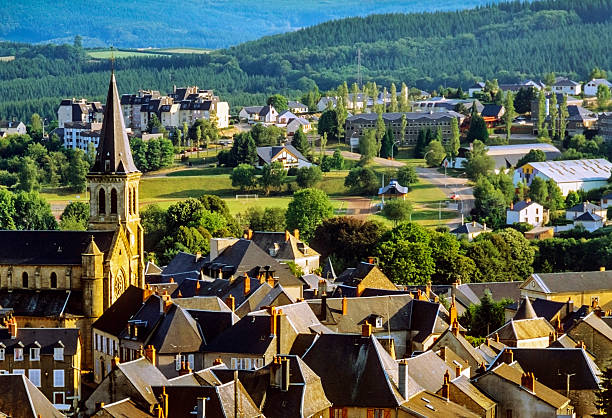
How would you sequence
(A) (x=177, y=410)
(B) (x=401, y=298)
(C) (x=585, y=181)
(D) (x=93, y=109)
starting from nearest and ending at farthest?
1. (A) (x=177, y=410)
2. (B) (x=401, y=298)
3. (C) (x=585, y=181)
4. (D) (x=93, y=109)

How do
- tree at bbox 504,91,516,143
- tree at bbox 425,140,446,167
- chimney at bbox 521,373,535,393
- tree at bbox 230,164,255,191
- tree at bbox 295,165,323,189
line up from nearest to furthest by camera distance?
chimney at bbox 521,373,535,393 < tree at bbox 295,165,323,189 < tree at bbox 230,164,255,191 < tree at bbox 425,140,446,167 < tree at bbox 504,91,516,143

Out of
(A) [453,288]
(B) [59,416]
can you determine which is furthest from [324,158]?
(B) [59,416]

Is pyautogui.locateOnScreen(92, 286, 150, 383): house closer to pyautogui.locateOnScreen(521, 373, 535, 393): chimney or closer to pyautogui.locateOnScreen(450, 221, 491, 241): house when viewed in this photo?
pyautogui.locateOnScreen(521, 373, 535, 393): chimney

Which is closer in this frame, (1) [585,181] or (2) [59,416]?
(2) [59,416]

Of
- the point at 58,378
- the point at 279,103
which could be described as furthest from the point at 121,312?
the point at 279,103

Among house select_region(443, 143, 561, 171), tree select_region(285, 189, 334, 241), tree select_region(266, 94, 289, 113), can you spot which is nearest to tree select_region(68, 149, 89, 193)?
tree select_region(285, 189, 334, 241)

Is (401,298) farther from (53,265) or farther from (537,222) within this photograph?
(537,222)
